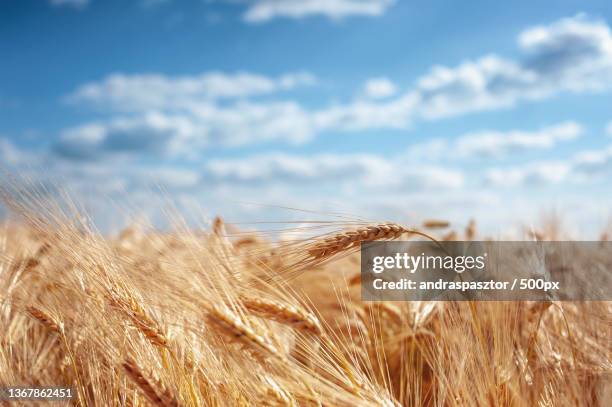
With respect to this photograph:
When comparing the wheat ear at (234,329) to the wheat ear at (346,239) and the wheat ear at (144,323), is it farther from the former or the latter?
the wheat ear at (346,239)

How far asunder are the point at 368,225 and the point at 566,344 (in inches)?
31.4

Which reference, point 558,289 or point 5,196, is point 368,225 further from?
point 5,196

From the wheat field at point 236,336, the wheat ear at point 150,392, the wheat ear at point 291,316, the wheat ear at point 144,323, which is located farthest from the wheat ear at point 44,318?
the wheat ear at point 291,316

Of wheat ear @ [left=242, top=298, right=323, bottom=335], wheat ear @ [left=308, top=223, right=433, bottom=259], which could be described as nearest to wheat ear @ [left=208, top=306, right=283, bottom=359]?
wheat ear @ [left=242, top=298, right=323, bottom=335]

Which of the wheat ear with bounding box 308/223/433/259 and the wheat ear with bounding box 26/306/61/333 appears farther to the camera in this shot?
the wheat ear with bounding box 26/306/61/333

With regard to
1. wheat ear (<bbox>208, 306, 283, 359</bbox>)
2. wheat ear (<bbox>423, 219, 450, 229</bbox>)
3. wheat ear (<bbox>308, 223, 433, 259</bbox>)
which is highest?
wheat ear (<bbox>423, 219, 450, 229</bbox>)

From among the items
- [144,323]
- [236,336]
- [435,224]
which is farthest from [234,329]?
[435,224]

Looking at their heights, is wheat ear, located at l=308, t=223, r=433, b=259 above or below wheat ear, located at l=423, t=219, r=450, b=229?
below

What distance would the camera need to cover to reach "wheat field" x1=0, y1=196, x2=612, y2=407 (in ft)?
4.79

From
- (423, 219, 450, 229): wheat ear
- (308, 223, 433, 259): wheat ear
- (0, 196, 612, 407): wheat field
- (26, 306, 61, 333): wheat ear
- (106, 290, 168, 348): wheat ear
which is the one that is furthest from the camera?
(423, 219, 450, 229): wheat ear

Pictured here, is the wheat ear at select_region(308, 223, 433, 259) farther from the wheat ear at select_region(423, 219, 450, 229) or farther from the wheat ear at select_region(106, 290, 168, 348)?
the wheat ear at select_region(423, 219, 450, 229)

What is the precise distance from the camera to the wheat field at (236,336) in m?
1.46

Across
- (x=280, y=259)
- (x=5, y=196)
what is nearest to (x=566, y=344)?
(x=280, y=259)

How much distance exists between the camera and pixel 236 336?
1.33 metres
